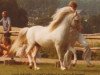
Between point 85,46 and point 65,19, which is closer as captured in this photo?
point 65,19

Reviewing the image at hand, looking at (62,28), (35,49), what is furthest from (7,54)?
(62,28)

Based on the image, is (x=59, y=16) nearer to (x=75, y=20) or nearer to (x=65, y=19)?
(x=65, y=19)

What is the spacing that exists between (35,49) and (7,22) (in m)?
2.76

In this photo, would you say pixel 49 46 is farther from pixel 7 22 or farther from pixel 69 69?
pixel 7 22

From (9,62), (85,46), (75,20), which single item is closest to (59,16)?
(75,20)

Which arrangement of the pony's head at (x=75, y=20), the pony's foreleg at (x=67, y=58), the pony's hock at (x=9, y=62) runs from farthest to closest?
the pony's hock at (x=9, y=62), the pony's foreleg at (x=67, y=58), the pony's head at (x=75, y=20)

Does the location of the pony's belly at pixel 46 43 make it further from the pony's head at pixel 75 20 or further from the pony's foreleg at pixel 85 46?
the pony's head at pixel 75 20

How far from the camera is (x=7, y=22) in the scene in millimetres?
20719

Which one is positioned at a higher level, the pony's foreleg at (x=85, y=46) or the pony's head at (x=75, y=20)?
the pony's head at (x=75, y=20)

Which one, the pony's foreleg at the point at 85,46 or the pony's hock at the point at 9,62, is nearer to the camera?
the pony's foreleg at the point at 85,46

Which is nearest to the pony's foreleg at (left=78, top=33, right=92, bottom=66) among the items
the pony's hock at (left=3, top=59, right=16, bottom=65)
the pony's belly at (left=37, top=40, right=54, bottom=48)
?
the pony's belly at (left=37, top=40, right=54, bottom=48)

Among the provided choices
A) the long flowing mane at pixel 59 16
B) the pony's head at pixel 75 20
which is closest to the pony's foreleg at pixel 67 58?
the pony's head at pixel 75 20

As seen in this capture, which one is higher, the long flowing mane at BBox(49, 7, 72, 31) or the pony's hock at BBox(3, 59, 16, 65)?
the long flowing mane at BBox(49, 7, 72, 31)

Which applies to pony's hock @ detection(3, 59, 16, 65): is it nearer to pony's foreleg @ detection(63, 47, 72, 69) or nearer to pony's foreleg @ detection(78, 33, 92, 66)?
pony's foreleg @ detection(78, 33, 92, 66)
